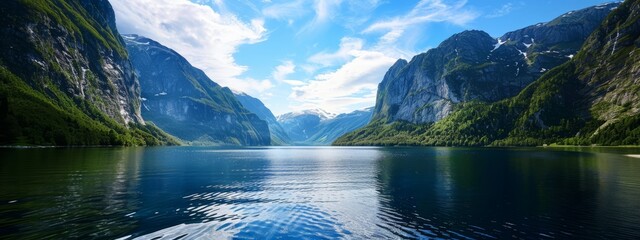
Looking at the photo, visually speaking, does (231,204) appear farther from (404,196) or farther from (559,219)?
(559,219)

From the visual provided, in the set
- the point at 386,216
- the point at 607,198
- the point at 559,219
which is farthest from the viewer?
the point at 607,198

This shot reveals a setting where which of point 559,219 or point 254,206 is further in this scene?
point 254,206

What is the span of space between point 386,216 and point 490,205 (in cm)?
1361

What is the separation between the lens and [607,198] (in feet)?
141

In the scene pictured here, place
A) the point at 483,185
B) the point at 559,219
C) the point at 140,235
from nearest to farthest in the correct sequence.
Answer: the point at 140,235 → the point at 559,219 → the point at 483,185

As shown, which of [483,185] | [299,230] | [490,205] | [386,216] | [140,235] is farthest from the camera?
[483,185]

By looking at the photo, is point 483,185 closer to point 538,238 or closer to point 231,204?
point 538,238

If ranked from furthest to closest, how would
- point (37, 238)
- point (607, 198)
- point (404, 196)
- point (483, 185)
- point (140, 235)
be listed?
1. point (483, 185)
2. point (404, 196)
3. point (607, 198)
4. point (140, 235)
5. point (37, 238)

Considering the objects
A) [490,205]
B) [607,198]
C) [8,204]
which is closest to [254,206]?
→ [8,204]

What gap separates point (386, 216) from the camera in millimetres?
34688

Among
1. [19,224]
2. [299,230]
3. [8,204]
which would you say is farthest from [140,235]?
[8,204]

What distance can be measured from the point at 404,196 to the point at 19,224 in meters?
39.8

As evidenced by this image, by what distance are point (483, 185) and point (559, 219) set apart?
2450 centimetres

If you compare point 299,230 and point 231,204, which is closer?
point 299,230
